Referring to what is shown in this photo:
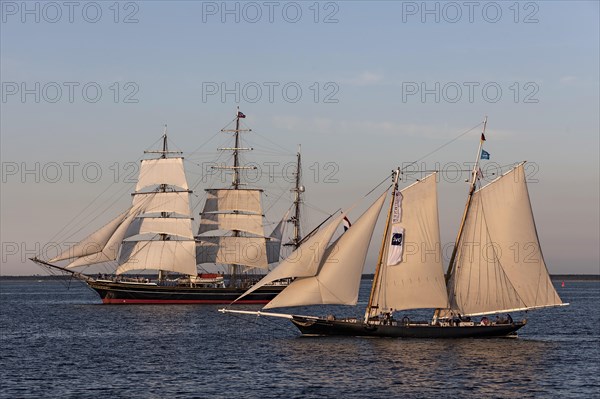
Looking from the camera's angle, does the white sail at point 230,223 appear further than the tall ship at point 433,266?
Yes

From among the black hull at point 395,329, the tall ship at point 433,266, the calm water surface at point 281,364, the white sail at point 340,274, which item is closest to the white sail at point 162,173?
the calm water surface at point 281,364

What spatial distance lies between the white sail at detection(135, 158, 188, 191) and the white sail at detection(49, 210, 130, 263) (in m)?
13.6

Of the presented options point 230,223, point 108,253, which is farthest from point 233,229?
point 108,253

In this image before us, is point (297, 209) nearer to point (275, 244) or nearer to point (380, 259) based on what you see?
point (275, 244)

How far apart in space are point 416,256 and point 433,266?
4.55 ft

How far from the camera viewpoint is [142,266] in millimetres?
139500

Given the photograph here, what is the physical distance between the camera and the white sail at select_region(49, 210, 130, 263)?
12362 centimetres

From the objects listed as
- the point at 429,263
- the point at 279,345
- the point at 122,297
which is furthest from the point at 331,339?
the point at 122,297

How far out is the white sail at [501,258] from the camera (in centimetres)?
6956

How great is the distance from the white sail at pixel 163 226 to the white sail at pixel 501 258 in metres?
75.0

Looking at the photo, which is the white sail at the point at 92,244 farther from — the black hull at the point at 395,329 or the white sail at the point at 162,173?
the black hull at the point at 395,329

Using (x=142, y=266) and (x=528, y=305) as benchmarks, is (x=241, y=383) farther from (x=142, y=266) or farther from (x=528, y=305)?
(x=142, y=266)

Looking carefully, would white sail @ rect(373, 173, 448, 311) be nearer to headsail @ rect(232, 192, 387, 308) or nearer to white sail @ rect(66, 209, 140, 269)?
headsail @ rect(232, 192, 387, 308)

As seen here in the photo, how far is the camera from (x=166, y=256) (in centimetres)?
14050
